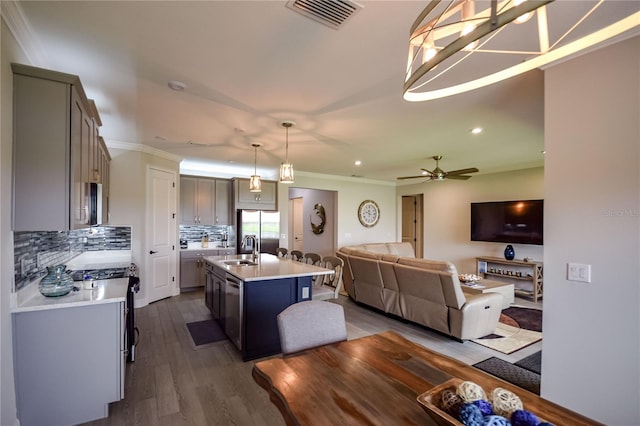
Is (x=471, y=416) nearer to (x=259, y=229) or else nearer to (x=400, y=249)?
(x=259, y=229)

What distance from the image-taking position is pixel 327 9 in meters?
1.68

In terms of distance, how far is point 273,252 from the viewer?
6.40m

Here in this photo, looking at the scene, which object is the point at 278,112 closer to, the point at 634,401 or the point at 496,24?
the point at 496,24

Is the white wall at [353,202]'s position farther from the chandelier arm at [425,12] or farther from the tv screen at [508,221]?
the chandelier arm at [425,12]

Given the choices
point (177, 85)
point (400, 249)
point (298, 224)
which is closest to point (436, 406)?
point (177, 85)

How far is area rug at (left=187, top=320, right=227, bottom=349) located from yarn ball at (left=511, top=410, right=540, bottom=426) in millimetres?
3288

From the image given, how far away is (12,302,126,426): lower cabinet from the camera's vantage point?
6.42 feet

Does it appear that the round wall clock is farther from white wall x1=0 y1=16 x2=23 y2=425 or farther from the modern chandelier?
white wall x1=0 y1=16 x2=23 y2=425

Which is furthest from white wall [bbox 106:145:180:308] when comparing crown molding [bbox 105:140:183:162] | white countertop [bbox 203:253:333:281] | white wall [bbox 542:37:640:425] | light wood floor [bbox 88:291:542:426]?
white wall [bbox 542:37:640:425]

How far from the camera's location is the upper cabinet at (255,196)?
6.34 metres

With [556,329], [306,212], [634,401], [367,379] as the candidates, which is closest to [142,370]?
[367,379]

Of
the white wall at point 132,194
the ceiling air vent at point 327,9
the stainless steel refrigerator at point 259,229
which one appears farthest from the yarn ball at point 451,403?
the stainless steel refrigerator at point 259,229

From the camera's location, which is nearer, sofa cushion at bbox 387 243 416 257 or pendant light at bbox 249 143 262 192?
pendant light at bbox 249 143 262 192

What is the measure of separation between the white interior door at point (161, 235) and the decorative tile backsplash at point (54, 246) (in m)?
0.46
